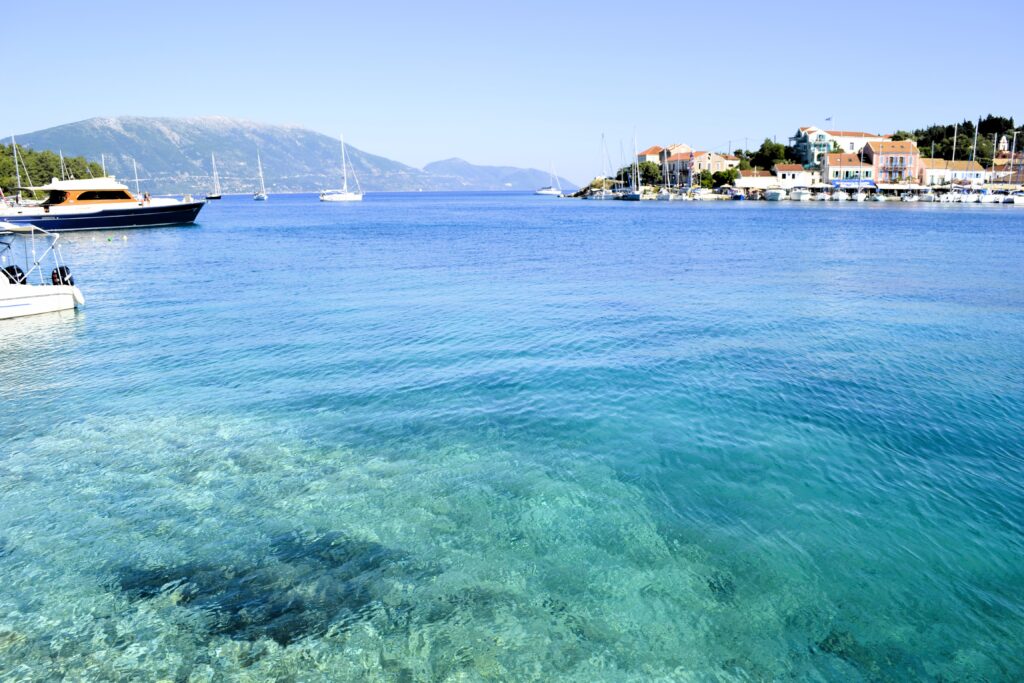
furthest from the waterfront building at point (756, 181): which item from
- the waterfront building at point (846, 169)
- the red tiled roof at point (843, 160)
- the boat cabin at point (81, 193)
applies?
the boat cabin at point (81, 193)

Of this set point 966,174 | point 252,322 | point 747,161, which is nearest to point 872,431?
point 252,322

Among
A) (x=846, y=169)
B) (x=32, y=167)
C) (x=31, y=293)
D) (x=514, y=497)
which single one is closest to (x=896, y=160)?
(x=846, y=169)

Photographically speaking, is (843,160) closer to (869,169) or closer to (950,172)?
(869,169)

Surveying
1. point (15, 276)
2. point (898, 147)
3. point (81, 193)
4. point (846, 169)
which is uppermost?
point (898, 147)

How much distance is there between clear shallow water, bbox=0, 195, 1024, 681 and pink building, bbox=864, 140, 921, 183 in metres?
160

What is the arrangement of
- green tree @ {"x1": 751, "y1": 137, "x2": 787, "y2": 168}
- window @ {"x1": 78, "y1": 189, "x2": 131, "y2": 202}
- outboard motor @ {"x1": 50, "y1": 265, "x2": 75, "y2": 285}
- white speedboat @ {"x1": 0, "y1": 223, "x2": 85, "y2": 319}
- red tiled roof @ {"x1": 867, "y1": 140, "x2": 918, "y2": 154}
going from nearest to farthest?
white speedboat @ {"x1": 0, "y1": 223, "x2": 85, "y2": 319}, outboard motor @ {"x1": 50, "y1": 265, "x2": 75, "y2": 285}, window @ {"x1": 78, "y1": 189, "x2": 131, "y2": 202}, red tiled roof @ {"x1": 867, "y1": 140, "x2": 918, "y2": 154}, green tree @ {"x1": 751, "y1": 137, "x2": 787, "y2": 168}

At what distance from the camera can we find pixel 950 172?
522 feet

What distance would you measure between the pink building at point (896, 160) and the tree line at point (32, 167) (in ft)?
593

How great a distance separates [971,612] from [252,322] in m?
24.6

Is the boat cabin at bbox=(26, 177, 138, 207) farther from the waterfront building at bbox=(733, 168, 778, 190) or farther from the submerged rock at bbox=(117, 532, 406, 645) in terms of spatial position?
the waterfront building at bbox=(733, 168, 778, 190)

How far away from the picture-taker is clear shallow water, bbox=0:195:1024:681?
7.82m

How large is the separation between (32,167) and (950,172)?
203966 mm

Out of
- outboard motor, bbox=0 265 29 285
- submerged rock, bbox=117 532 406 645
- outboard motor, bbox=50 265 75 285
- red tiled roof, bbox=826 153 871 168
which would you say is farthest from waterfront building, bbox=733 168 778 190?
submerged rock, bbox=117 532 406 645

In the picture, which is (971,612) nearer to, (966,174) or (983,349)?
(983,349)
